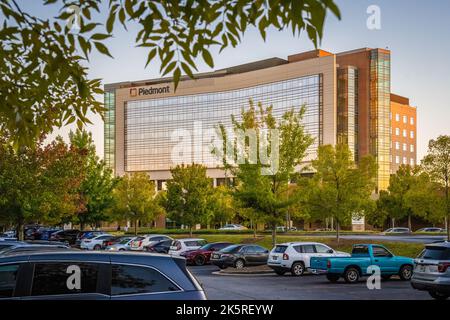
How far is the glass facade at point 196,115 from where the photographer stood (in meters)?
110

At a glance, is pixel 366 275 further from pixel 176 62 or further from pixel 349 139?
pixel 349 139

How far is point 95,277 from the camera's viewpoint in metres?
7.91

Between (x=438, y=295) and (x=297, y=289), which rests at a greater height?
(x=438, y=295)

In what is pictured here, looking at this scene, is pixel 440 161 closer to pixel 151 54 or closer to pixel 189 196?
pixel 189 196

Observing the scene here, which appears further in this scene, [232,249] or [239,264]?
[232,249]

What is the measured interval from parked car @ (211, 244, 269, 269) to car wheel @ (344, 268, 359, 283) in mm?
8323

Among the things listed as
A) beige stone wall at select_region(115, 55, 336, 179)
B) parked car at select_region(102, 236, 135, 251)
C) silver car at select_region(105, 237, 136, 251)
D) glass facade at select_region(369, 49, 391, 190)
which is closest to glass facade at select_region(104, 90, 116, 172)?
beige stone wall at select_region(115, 55, 336, 179)

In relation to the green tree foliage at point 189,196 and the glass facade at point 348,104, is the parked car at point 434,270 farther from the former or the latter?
the glass facade at point 348,104

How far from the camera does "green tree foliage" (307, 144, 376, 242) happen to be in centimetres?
3772

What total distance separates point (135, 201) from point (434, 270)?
1966 inches

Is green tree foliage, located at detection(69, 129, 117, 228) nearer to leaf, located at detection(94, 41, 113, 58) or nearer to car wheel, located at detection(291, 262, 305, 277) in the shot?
car wheel, located at detection(291, 262, 305, 277)

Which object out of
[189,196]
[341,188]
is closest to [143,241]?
[341,188]
